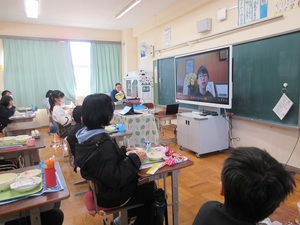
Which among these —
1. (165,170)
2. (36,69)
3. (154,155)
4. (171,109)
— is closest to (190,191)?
(154,155)

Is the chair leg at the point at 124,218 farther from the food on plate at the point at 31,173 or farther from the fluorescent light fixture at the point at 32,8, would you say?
the fluorescent light fixture at the point at 32,8

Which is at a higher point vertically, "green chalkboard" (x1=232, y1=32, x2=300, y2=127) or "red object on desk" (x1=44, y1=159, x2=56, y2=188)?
"green chalkboard" (x1=232, y1=32, x2=300, y2=127)

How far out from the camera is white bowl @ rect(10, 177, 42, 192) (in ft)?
4.11

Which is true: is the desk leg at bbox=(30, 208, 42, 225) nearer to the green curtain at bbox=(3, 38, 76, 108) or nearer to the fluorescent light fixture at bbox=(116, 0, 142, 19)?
the fluorescent light fixture at bbox=(116, 0, 142, 19)

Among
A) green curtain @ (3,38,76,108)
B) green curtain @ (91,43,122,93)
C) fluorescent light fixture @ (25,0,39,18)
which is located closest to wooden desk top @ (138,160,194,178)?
fluorescent light fixture @ (25,0,39,18)

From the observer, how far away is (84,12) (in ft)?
17.7

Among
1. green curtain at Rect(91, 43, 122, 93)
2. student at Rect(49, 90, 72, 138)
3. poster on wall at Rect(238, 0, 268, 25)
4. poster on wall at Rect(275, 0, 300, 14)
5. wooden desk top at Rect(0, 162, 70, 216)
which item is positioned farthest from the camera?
green curtain at Rect(91, 43, 122, 93)

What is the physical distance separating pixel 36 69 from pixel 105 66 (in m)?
2.01

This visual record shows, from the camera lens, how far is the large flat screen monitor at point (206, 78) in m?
3.46

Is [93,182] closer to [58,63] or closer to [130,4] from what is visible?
[130,4]

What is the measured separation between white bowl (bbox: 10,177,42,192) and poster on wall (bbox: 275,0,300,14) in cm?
336

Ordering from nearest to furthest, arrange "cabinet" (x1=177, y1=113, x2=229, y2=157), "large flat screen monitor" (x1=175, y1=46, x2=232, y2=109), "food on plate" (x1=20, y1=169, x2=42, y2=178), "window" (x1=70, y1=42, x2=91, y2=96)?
"food on plate" (x1=20, y1=169, x2=42, y2=178) < "large flat screen monitor" (x1=175, y1=46, x2=232, y2=109) < "cabinet" (x1=177, y1=113, x2=229, y2=157) < "window" (x1=70, y1=42, x2=91, y2=96)

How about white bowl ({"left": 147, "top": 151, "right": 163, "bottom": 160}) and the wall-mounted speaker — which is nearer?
white bowl ({"left": 147, "top": 151, "right": 163, "bottom": 160})

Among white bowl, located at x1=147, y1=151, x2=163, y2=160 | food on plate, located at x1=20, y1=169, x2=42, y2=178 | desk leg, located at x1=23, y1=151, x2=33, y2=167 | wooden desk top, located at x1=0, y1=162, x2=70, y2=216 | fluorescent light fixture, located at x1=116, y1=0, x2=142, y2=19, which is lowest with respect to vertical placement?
desk leg, located at x1=23, y1=151, x2=33, y2=167
